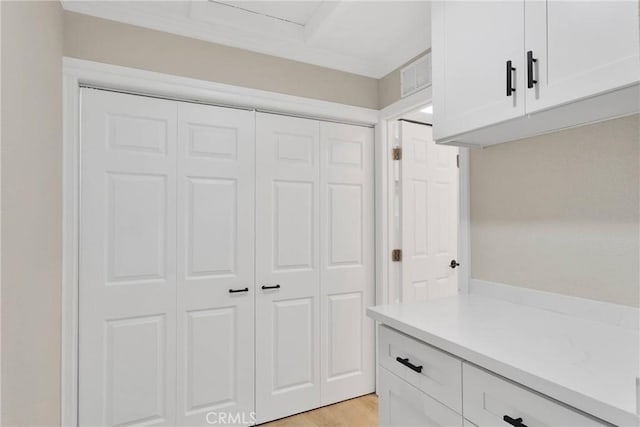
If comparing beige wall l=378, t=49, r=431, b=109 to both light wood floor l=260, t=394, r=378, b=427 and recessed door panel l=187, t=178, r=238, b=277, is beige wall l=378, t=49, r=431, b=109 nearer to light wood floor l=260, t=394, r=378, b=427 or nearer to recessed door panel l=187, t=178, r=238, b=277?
recessed door panel l=187, t=178, r=238, b=277

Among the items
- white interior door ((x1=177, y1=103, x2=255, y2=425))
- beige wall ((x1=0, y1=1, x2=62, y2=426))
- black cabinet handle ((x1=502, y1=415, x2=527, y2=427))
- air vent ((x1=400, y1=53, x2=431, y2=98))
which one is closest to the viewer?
black cabinet handle ((x1=502, y1=415, x2=527, y2=427))

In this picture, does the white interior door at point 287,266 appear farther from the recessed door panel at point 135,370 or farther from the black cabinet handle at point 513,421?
the black cabinet handle at point 513,421

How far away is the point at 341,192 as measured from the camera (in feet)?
7.94

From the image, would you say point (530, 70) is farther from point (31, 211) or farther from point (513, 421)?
point (31, 211)

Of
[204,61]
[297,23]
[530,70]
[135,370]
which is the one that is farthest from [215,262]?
[530,70]

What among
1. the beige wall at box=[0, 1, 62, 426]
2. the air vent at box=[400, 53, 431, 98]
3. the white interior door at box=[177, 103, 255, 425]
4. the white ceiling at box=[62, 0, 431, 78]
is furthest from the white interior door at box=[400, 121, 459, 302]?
the beige wall at box=[0, 1, 62, 426]

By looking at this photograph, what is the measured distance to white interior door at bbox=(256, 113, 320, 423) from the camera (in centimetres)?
216

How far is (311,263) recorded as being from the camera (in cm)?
232

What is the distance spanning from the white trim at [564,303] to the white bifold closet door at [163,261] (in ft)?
4.36

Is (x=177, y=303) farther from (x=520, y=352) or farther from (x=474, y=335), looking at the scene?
(x=520, y=352)

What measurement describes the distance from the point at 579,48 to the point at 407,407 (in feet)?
4.21

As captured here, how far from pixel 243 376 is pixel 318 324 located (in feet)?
1.86

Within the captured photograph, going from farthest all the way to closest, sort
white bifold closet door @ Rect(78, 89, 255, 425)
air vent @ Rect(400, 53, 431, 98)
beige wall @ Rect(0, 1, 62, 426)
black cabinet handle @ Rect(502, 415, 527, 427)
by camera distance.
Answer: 1. air vent @ Rect(400, 53, 431, 98)
2. white bifold closet door @ Rect(78, 89, 255, 425)
3. beige wall @ Rect(0, 1, 62, 426)
4. black cabinet handle @ Rect(502, 415, 527, 427)

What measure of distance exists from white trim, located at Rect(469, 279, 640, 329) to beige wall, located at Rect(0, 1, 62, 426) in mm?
1813
